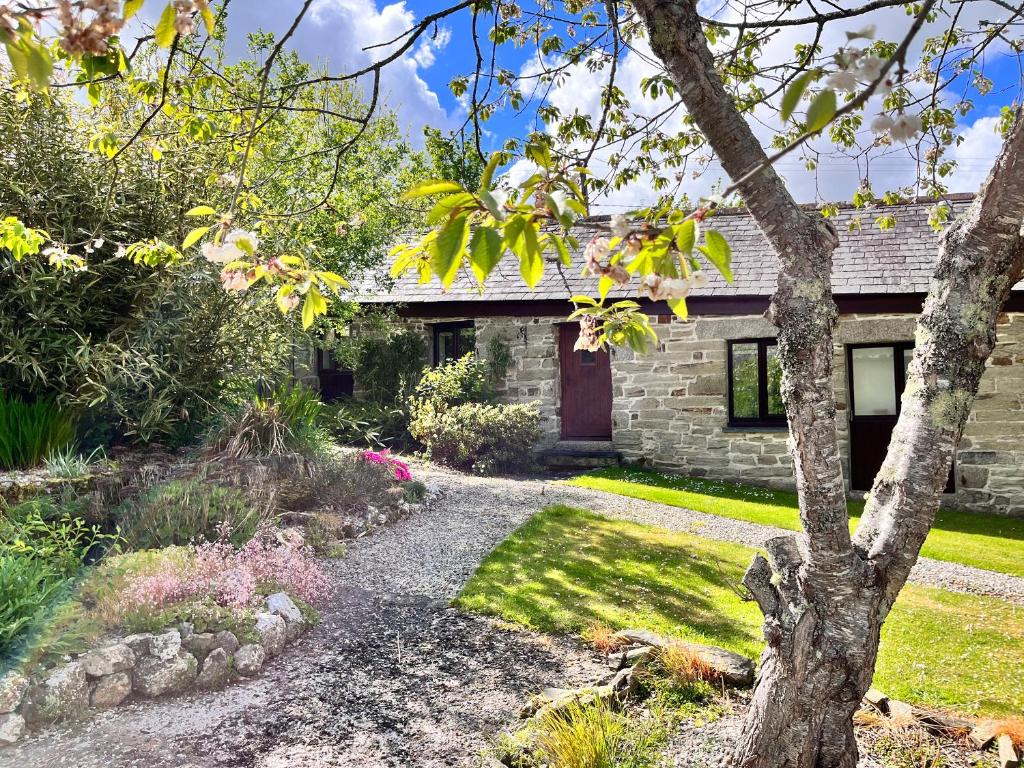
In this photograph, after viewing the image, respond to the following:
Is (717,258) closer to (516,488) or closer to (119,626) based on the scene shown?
(119,626)

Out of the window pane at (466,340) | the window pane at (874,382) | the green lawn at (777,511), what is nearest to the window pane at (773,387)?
the window pane at (874,382)

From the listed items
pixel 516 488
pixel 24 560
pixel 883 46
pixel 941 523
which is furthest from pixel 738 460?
pixel 24 560

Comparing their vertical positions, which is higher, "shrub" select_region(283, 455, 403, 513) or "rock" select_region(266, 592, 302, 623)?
"shrub" select_region(283, 455, 403, 513)

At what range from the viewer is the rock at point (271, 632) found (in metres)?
4.06

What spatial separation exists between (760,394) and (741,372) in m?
0.46

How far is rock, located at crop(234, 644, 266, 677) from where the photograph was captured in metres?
3.84

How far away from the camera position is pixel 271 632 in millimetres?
4117

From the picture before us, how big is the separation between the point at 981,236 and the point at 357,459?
22.7ft

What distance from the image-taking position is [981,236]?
85.0 inches

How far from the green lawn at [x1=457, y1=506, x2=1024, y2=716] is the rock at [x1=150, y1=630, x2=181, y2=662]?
1970 mm

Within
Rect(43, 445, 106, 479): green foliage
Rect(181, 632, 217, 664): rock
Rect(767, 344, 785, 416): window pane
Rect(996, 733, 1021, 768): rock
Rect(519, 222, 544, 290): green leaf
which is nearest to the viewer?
Rect(519, 222, 544, 290): green leaf

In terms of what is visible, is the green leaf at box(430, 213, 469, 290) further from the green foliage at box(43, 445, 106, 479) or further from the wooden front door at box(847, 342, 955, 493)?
the wooden front door at box(847, 342, 955, 493)

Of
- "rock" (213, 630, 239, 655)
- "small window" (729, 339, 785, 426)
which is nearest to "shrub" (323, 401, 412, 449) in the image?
"small window" (729, 339, 785, 426)

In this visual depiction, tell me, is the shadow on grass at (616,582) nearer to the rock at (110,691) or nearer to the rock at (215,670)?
the rock at (215,670)
